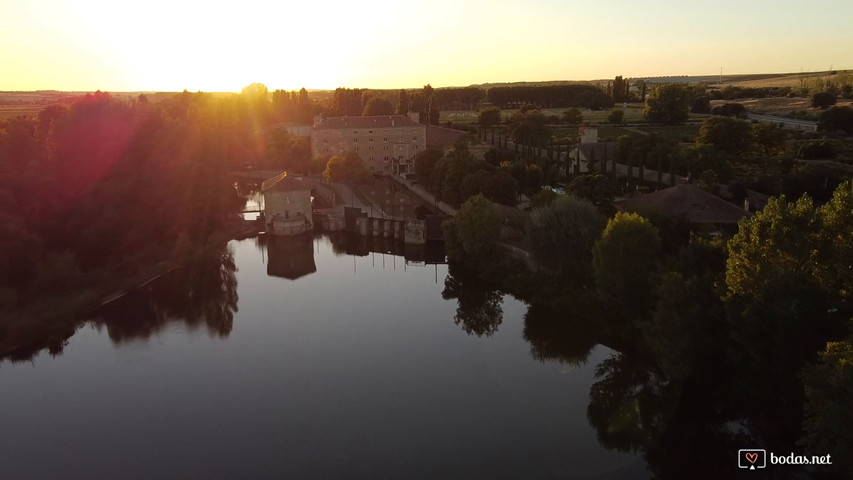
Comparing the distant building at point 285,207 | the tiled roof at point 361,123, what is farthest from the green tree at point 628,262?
the tiled roof at point 361,123

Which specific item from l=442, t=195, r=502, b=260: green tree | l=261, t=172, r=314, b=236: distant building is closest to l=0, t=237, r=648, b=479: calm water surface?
l=442, t=195, r=502, b=260: green tree

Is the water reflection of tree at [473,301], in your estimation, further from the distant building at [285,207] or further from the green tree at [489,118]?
the green tree at [489,118]

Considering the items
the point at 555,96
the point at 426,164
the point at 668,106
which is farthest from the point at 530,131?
the point at 555,96

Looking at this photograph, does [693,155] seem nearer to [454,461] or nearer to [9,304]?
[454,461]

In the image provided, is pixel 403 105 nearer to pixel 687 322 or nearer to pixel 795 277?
pixel 687 322

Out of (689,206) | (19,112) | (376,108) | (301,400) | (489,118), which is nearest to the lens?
Answer: (301,400)

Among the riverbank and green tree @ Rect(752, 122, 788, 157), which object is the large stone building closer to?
the riverbank
